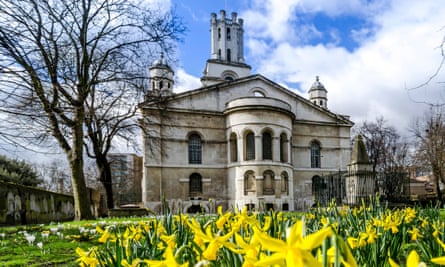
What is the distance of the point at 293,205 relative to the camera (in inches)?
1016

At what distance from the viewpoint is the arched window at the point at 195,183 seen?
84.7 feet

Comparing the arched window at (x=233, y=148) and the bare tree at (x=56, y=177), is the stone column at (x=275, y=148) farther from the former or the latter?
the bare tree at (x=56, y=177)

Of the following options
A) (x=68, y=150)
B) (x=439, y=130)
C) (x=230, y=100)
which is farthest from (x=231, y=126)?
(x=439, y=130)

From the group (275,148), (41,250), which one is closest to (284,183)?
(275,148)

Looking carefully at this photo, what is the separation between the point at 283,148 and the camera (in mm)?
26359

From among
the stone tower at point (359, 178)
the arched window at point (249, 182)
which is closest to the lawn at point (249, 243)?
the stone tower at point (359, 178)

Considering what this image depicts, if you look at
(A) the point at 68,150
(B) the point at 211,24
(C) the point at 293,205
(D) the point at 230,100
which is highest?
(B) the point at 211,24

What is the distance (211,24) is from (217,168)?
30080 mm

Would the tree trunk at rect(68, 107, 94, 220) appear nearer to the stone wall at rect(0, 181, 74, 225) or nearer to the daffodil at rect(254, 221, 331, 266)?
the stone wall at rect(0, 181, 74, 225)

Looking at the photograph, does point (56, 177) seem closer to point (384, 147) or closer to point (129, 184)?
point (129, 184)

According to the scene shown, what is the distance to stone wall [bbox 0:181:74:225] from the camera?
8977 millimetres

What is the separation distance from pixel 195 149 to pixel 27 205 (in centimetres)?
1684

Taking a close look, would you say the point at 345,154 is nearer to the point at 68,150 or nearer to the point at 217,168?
the point at 217,168

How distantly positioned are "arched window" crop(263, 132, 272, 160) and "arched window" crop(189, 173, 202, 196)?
18.5 feet
